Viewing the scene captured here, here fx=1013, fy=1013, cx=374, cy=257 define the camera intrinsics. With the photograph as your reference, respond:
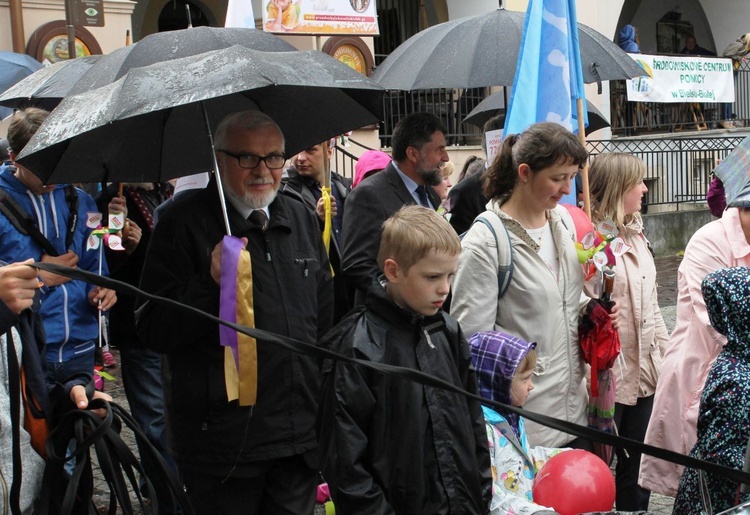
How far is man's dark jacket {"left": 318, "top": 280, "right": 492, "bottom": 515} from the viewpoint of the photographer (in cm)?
291

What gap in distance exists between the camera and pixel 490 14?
621cm

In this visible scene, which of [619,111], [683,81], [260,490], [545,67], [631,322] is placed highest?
[683,81]

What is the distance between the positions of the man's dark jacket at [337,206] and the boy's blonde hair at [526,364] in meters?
1.64

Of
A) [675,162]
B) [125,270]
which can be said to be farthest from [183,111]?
[675,162]

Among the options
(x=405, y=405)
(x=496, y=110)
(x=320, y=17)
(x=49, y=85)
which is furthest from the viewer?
(x=320, y=17)

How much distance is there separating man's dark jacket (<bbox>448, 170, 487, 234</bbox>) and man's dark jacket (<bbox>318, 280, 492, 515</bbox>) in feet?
10.7

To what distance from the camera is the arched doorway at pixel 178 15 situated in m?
15.0

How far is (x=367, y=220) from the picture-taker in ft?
16.3

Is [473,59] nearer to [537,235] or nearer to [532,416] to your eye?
[537,235]

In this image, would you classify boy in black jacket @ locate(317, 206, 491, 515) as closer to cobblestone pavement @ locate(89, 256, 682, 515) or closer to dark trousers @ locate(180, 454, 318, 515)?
dark trousers @ locate(180, 454, 318, 515)

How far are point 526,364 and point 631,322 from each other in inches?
A: 57.1

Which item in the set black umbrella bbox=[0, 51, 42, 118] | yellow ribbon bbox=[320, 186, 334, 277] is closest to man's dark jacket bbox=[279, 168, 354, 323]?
yellow ribbon bbox=[320, 186, 334, 277]

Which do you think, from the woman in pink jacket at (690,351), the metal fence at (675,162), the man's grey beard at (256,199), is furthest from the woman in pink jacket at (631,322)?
the metal fence at (675,162)

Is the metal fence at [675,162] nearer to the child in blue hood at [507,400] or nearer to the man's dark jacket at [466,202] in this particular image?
the man's dark jacket at [466,202]
